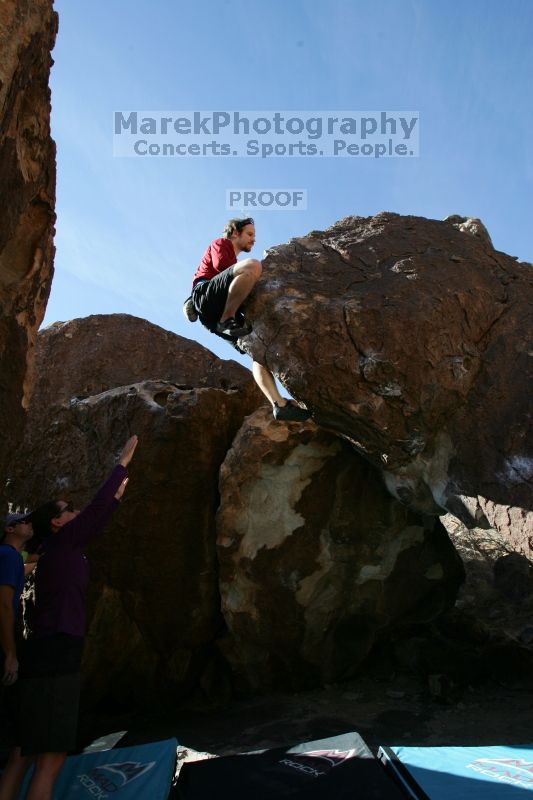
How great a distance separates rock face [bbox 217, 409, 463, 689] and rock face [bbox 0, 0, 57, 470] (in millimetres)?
2196

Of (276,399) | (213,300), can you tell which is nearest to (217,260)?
(213,300)

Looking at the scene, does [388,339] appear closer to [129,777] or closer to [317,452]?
[317,452]

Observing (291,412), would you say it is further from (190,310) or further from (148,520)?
(148,520)

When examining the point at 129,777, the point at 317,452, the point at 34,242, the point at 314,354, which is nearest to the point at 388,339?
the point at 314,354

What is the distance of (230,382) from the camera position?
24.0 ft

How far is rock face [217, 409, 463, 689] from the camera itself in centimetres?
550

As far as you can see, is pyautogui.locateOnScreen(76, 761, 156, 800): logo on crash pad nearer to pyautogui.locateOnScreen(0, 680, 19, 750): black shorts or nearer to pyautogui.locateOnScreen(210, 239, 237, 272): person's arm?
pyautogui.locateOnScreen(0, 680, 19, 750): black shorts

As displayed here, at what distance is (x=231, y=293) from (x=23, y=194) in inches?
68.7

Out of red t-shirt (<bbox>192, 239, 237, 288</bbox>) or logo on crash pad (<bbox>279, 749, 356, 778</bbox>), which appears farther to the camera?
red t-shirt (<bbox>192, 239, 237, 288</bbox>)

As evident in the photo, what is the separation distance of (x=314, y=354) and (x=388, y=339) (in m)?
0.52

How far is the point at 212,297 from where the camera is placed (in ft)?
16.6

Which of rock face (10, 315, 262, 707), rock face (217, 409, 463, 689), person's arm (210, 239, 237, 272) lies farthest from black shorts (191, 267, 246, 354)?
rock face (217, 409, 463, 689)

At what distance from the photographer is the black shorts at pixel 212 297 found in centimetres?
496

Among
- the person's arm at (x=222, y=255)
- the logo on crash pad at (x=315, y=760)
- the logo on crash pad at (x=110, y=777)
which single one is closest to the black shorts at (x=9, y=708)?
the logo on crash pad at (x=110, y=777)
